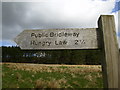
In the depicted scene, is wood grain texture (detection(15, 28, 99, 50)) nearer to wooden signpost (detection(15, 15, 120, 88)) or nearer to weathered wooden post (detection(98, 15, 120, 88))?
wooden signpost (detection(15, 15, 120, 88))

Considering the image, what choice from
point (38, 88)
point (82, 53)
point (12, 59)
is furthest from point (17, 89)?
point (12, 59)

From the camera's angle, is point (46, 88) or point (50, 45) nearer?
point (50, 45)

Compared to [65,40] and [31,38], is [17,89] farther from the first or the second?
[65,40]

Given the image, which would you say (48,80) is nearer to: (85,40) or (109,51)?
(85,40)

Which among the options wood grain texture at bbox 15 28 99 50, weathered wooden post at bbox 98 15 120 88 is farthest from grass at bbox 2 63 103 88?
weathered wooden post at bbox 98 15 120 88

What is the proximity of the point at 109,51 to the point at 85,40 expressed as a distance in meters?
0.45

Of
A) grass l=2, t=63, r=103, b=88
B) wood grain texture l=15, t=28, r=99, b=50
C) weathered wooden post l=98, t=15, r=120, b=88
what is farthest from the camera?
grass l=2, t=63, r=103, b=88

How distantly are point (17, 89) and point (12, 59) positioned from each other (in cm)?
7074

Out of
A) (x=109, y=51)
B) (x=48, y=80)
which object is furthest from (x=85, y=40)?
(x=48, y=80)

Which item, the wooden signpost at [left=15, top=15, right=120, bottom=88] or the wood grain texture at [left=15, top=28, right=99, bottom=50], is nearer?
the wooden signpost at [left=15, top=15, right=120, bottom=88]

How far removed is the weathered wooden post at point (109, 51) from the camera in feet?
7.77

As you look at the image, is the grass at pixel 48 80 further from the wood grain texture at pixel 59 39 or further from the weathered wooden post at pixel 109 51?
the weathered wooden post at pixel 109 51

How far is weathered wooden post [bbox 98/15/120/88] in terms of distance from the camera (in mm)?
2369

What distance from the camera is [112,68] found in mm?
2402
